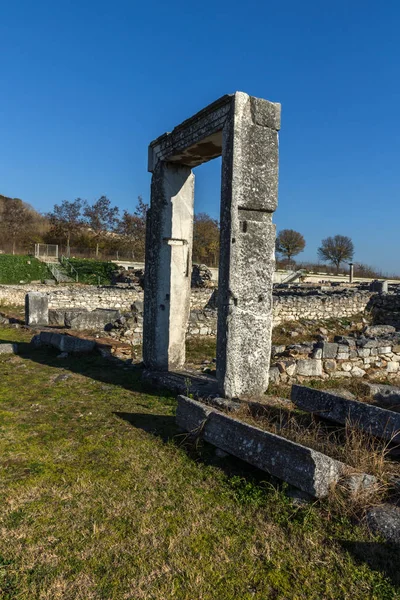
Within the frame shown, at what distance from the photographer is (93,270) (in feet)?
125

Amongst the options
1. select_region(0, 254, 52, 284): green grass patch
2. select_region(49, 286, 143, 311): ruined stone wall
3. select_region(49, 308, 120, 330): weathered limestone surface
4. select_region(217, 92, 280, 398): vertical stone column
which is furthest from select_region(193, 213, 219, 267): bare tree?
select_region(217, 92, 280, 398): vertical stone column

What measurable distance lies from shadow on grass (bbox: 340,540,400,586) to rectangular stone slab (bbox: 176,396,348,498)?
484mm

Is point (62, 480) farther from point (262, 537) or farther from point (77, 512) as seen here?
point (262, 537)

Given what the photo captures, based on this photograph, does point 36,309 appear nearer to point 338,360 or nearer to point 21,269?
point 338,360

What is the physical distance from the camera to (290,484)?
147 inches

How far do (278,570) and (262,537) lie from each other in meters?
0.35

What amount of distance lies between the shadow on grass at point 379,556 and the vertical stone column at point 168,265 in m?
5.04

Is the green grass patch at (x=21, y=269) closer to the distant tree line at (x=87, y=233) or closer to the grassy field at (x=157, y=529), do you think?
the distant tree line at (x=87, y=233)

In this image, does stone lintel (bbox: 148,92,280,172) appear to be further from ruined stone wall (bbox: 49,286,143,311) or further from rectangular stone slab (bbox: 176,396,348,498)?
ruined stone wall (bbox: 49,286,143,311)

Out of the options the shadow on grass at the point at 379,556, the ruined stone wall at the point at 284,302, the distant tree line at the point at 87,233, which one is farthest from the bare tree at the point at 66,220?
the shadow on grass at the point at 379,556

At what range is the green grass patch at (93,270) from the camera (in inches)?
1459

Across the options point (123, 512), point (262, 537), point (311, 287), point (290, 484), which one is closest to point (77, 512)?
point (123, 512)

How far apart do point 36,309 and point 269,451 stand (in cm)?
1229

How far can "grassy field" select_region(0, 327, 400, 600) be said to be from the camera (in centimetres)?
265
